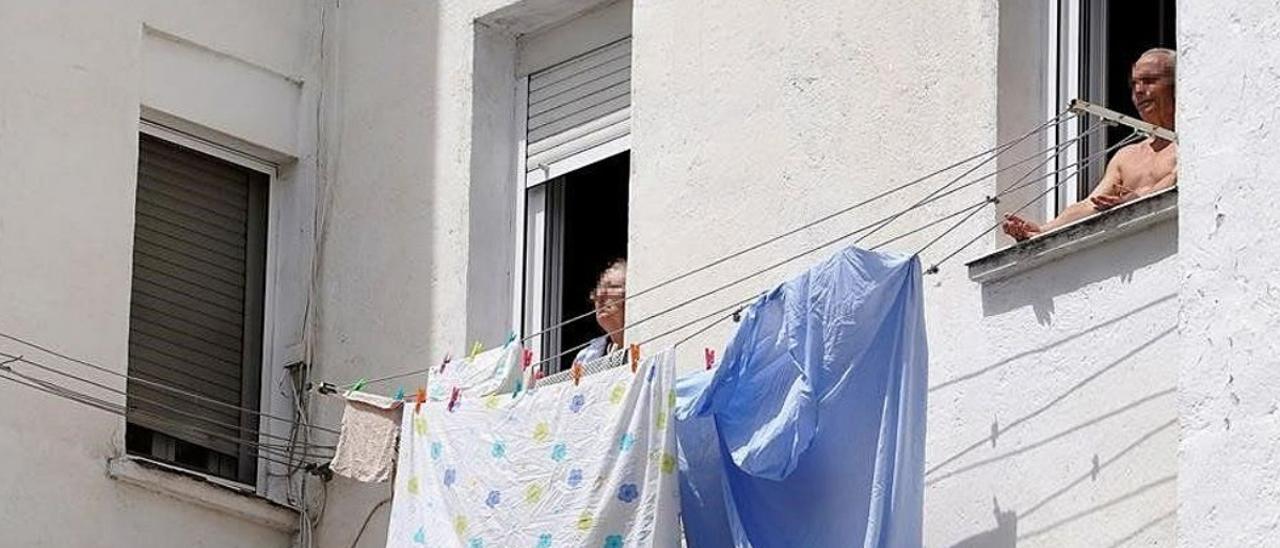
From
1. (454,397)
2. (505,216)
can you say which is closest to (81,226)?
(505,216)

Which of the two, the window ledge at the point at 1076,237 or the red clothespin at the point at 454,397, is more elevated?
the red clothespin at the point at 454,397

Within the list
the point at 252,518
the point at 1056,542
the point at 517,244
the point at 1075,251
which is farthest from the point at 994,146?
the point at 252,518

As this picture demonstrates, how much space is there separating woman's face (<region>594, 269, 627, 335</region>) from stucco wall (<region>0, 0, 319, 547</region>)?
5.51ft

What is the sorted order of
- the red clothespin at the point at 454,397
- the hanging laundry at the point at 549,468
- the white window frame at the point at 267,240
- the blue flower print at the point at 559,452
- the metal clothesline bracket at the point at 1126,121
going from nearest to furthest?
the metal clothesline bracket at the point at 1126,121 < the hanging laundry at the point at 549,468 < the blue flower print at the point at 559,452 < the red clothespin at the point at 454,397 < the white window frame at the point at 267,240

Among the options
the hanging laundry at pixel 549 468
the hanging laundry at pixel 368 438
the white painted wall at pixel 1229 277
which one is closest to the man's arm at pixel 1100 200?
the hanging laundry at pixel 549 468

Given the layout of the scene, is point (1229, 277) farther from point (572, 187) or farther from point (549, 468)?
point (572, 187)

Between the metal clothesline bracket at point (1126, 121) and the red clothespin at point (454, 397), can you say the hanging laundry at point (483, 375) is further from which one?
the metal clothesline bracket at point (1126, 121)

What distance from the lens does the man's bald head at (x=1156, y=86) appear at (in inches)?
432

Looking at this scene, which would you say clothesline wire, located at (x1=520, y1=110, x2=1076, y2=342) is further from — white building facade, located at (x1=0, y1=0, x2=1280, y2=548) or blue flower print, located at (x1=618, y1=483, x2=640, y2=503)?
blue flower print, located at (x1=618, y1=483, x2=640, y2=503)

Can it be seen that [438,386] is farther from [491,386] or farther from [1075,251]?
[1075,251]

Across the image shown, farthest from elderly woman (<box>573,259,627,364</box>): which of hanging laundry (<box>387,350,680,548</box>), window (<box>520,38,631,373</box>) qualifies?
hanging laundry (<box>387,350,680,548</box>)

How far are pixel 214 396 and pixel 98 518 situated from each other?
1042 millimetres

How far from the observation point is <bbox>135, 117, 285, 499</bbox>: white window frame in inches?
551

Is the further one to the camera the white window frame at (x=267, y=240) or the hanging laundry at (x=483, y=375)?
the white window frame at (x=267, y=240)
